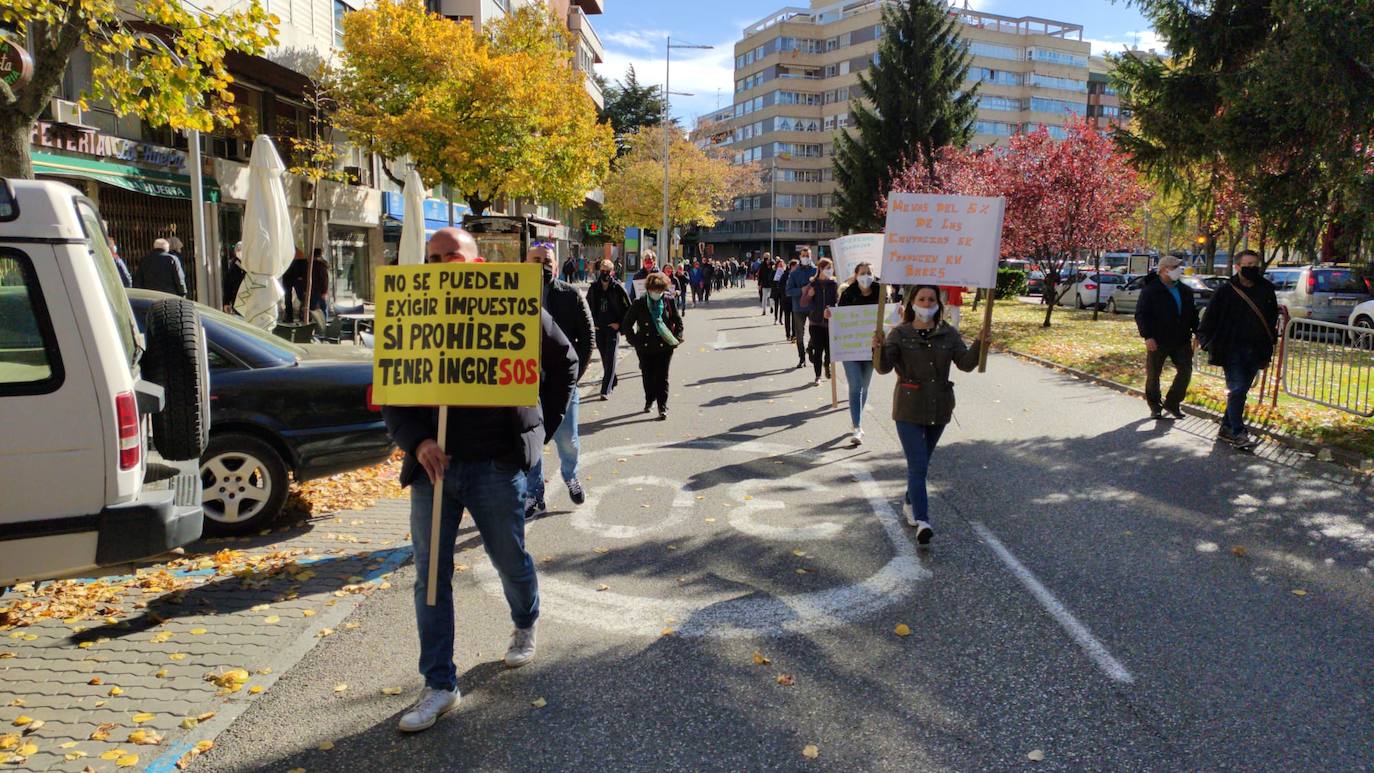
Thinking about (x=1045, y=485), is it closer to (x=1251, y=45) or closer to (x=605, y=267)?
(x=605, y=267)

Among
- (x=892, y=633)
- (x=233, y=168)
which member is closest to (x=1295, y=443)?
(x=892, y=633)

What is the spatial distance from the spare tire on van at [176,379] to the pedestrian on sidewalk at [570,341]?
8.52ft

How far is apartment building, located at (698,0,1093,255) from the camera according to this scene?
8981 centimetres

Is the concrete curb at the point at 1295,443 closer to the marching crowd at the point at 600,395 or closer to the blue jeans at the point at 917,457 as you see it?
the marching crowd at the point at 600,395

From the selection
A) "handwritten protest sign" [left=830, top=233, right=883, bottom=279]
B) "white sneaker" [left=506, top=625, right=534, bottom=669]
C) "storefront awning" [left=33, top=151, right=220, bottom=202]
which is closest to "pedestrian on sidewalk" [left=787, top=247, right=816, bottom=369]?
"handwritten protest sign" [left=830, top=233, right=883, bottom=279]

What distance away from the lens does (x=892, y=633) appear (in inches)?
187

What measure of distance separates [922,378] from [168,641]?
15.2 feet

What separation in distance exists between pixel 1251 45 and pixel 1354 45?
3.98 m

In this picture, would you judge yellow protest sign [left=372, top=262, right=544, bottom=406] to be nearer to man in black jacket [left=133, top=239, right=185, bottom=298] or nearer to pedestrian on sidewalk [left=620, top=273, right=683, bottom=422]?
pedestrian on sidewalk [left=620, top=273, right=683, bottom=422]

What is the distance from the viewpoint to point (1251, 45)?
13.1 meters

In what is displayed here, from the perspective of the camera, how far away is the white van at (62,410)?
3803 millimetres

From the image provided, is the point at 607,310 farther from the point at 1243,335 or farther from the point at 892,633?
the point at 892,633

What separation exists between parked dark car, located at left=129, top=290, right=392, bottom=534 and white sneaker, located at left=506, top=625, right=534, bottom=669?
2870mm

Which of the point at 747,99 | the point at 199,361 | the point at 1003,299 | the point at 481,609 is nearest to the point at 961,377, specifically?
the point at 481,609
